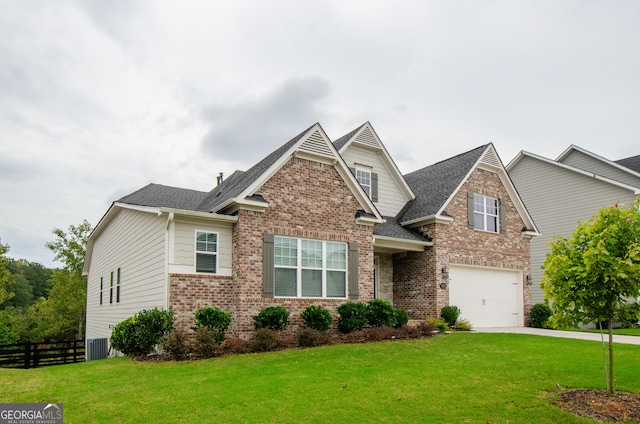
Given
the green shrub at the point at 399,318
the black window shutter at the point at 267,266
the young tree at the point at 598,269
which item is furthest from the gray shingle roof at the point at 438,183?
the young tree at the point at 598,269

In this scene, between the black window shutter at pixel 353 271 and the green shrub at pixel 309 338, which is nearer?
the green shrub at pixel 309 338

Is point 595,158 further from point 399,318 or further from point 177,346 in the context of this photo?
point 177,346

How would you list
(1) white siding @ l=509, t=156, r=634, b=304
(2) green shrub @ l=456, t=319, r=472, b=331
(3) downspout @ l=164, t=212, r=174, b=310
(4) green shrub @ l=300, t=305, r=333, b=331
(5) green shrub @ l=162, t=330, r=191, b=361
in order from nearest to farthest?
(5) green shrub @ l=162, t=330, r=191, b=361 < (3) downspout @ l=164, t=212, r=174, b=310 < (4) green shrub @ l=300, t=305, r=333, b=331 < (2) green shrub @ l=456, t=319, r=472, b=331 < (1) white siding @ l=509, t=156, r=634, b=304

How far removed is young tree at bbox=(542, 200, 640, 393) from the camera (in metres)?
7.03

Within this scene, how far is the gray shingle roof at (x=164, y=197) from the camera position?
56.4ft

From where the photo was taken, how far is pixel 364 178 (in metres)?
20.1

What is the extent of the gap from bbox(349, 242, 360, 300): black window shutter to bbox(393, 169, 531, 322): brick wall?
148 inches

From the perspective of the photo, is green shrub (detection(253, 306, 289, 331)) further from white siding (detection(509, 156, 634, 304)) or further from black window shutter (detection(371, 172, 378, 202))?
white siding (detection(509, 156, 634, 304))

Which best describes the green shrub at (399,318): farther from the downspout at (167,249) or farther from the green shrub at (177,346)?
the downspout at (167,249)

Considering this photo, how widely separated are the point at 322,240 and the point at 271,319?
3.20 meters

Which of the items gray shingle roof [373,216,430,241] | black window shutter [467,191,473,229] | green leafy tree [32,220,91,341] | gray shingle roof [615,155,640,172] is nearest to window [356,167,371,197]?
gray shingle roof [373,216,430,241]

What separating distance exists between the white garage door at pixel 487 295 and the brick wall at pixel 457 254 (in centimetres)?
36

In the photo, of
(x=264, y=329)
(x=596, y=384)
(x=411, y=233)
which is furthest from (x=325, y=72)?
(x=596, y=384)

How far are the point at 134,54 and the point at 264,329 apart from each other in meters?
8.79
